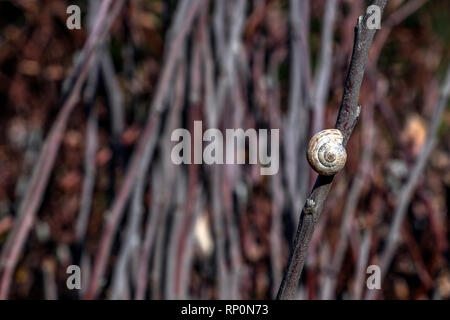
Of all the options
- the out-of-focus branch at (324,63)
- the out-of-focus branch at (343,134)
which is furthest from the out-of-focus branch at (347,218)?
the out-of-focus branch at (343,134)

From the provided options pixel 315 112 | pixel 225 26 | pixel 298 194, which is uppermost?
pixel 225 26

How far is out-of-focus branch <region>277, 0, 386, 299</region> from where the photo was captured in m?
0.46

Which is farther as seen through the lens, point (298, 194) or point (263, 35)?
point (263, 35)

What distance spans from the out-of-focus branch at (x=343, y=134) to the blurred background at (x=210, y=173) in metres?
0.34

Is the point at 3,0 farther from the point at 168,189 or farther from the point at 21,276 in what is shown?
the point at 168,189

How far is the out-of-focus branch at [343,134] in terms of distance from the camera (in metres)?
0.46

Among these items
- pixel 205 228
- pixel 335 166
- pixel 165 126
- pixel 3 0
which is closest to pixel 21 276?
pixel 205 228

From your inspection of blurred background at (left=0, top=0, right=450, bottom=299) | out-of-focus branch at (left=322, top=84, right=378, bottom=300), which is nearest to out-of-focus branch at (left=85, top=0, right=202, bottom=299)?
blurred background at (left=0, top=0, right=450, bottom=299)

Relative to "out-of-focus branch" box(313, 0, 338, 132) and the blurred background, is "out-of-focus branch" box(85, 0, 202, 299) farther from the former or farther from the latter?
"out-of-focus branch" box(313, 0, 338, 132)

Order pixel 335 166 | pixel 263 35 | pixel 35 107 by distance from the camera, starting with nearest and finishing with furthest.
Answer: pixel 335 166 < pixel 263 35 < pixel 35 107

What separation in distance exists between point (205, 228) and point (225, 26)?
34 centimetres

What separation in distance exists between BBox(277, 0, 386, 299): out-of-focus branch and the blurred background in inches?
13.4

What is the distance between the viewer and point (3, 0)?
1.66 m

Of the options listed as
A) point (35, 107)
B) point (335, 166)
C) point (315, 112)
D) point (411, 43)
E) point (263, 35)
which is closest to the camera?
point (335, 166)
